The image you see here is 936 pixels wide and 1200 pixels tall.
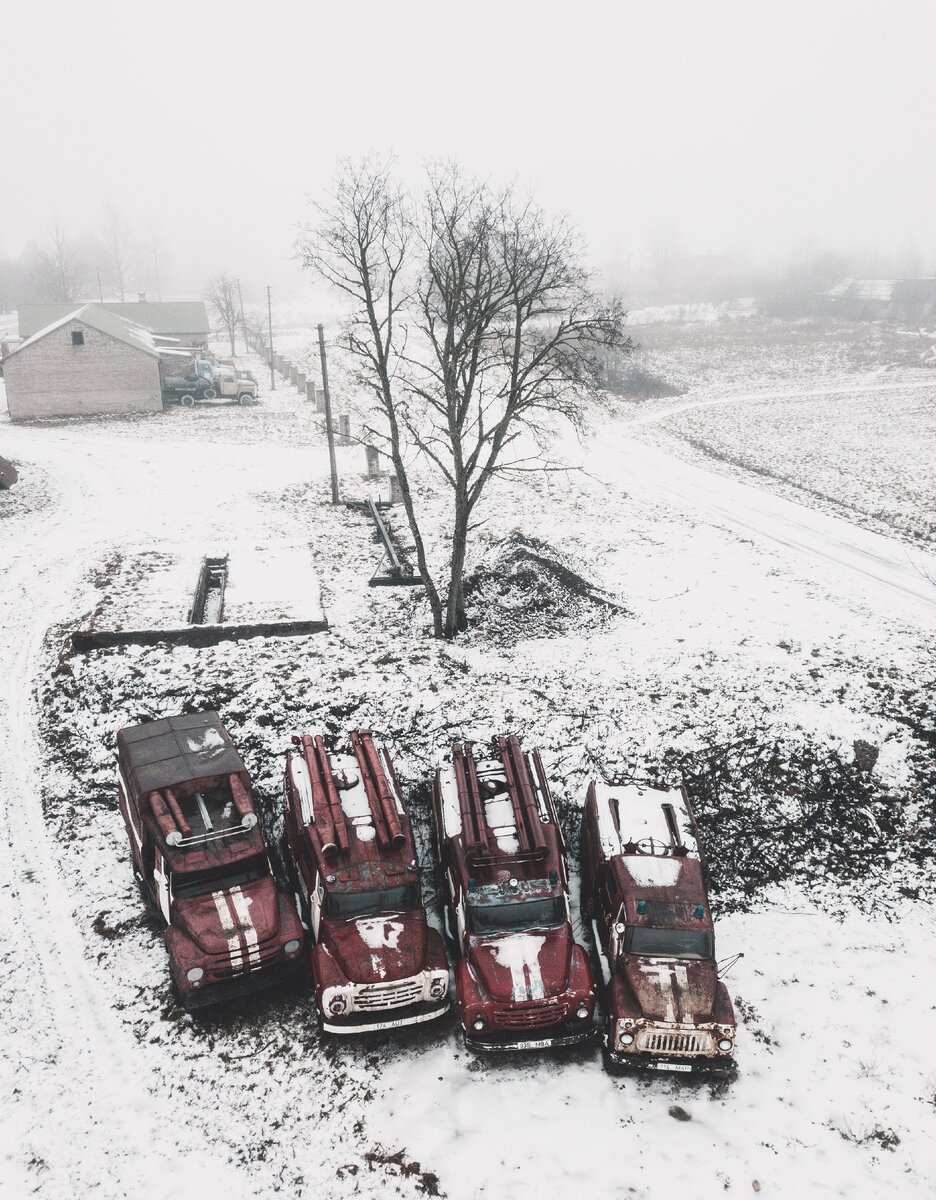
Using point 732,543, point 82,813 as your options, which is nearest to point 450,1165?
point 82,813

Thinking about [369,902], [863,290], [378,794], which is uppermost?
[863,290]

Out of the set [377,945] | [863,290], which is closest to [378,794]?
[377,945]

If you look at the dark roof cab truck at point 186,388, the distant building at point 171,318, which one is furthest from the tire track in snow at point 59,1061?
the distant building at point 171,318

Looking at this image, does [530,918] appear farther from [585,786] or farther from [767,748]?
[767,748]

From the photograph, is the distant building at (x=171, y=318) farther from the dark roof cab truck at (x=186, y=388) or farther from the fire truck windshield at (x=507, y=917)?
the fire truck windshield at (x=507, y=917)

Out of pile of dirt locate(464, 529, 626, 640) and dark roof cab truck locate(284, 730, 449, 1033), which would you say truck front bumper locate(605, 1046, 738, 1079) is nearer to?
dark roof cab truck locate(284, 730, 449, 1033)

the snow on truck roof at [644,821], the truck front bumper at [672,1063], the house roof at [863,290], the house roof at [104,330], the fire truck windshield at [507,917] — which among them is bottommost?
the truck front bumper at [672,1063]

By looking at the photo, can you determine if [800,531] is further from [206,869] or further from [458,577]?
[206,869]
